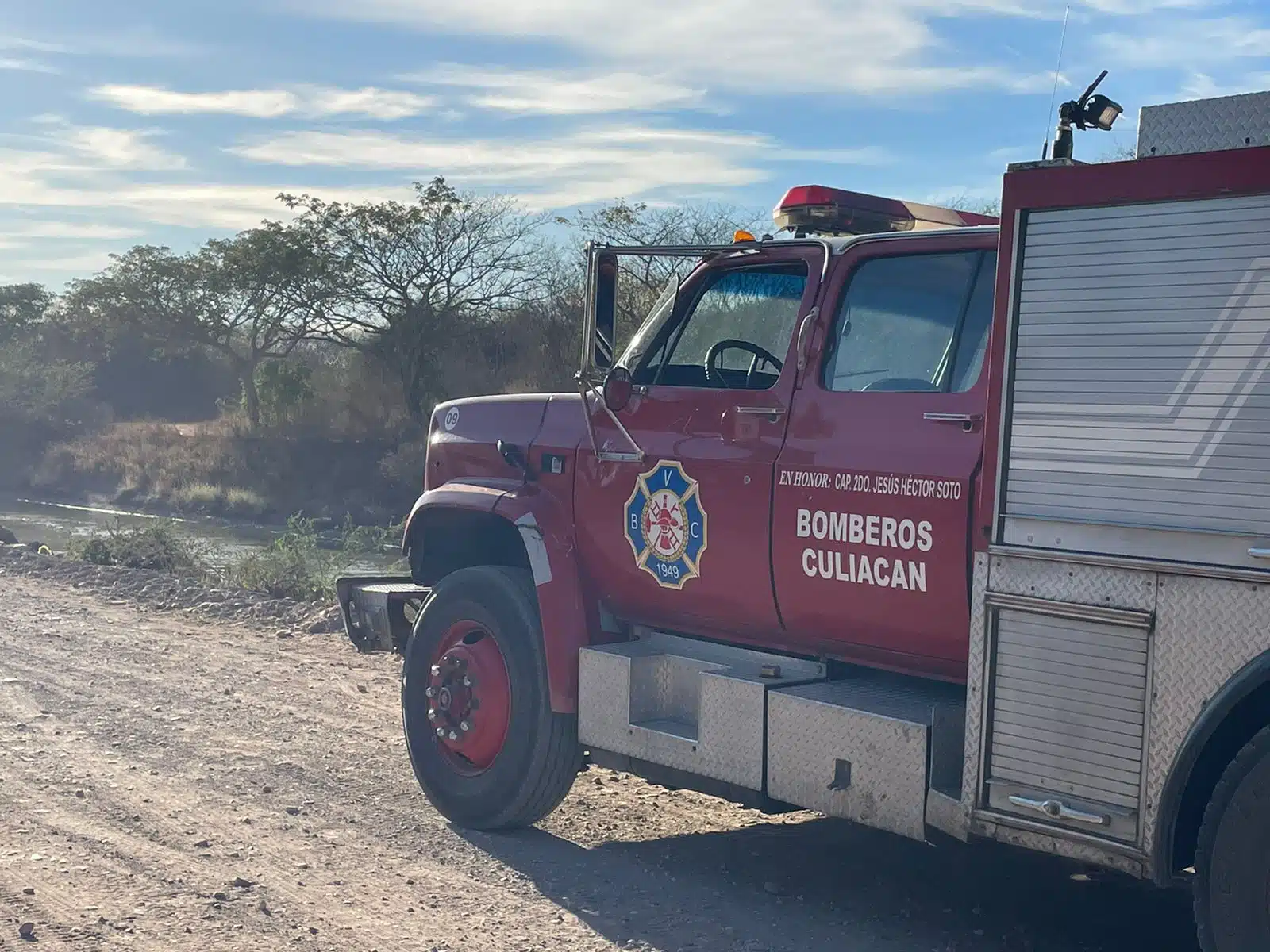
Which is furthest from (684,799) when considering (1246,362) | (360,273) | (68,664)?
(360,273)

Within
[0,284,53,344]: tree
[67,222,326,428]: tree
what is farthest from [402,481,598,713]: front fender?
[0,284,53,344]: tree

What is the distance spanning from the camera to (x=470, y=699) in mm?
6277

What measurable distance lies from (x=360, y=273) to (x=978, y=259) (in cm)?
3696

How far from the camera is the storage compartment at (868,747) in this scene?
15.0ft

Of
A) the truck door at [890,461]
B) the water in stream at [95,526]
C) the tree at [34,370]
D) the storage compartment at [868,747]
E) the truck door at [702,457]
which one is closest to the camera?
the storage compartment at [868,747]

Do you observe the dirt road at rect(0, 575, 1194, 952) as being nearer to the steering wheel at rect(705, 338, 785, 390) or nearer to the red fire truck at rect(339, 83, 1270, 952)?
the red fire truck at rect(339, 83, 1270, 952)

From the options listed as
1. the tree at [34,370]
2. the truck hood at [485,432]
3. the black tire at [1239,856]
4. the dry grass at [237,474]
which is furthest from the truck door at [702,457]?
the tree at [34,370]

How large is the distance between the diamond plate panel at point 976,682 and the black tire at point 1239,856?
704 millimetres

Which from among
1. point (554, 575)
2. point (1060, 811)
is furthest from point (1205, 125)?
point (554, 575)

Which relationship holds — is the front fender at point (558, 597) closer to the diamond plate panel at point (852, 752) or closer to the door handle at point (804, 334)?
the diamond plate panel at point (852, 752)

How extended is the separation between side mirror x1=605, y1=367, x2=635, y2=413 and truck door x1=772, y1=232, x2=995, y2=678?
34.5 inches

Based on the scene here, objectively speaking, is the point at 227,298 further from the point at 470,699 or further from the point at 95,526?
the point at 470,699

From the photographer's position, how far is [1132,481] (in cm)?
403

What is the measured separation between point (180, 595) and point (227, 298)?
35337 mm
